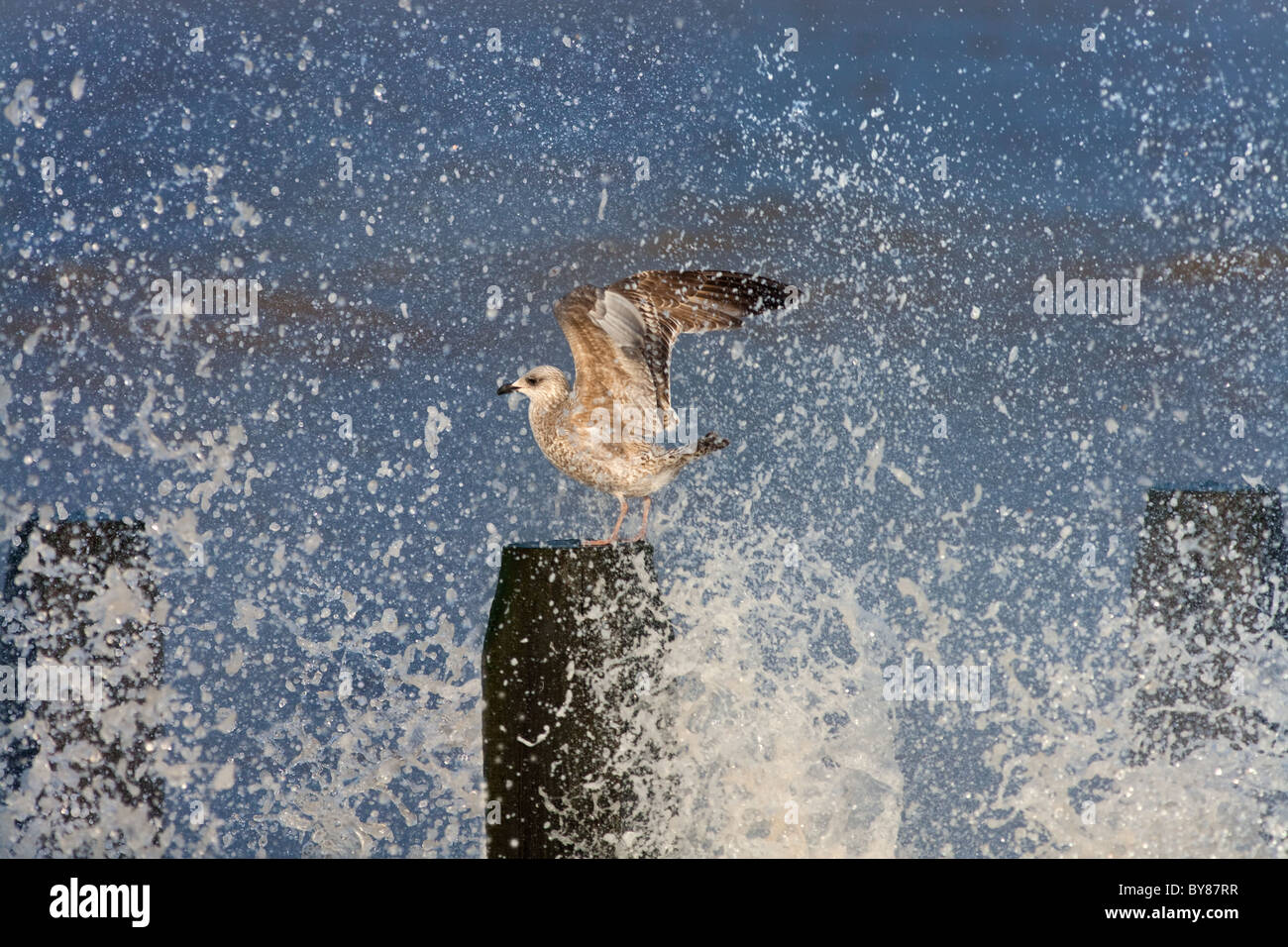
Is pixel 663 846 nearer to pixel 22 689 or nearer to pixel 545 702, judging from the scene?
pixel 545 702

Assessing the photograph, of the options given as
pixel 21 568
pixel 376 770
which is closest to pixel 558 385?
pixel 376 770

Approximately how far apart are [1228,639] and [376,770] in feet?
19.1

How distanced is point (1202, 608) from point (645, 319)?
4165 millimetres

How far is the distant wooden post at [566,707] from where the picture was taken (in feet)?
15.5

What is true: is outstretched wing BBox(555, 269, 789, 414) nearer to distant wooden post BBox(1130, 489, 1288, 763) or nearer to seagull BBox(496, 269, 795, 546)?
seagull BBox(496, 269, 795, 546)

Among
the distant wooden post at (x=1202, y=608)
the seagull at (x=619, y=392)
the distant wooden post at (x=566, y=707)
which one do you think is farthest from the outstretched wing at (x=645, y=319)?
the distant wooden post at (x=1202, y=608)

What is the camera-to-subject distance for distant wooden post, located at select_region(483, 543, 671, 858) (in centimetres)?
472

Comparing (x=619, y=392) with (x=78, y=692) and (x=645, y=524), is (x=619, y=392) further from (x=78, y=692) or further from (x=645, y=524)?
(x=78, y=692)

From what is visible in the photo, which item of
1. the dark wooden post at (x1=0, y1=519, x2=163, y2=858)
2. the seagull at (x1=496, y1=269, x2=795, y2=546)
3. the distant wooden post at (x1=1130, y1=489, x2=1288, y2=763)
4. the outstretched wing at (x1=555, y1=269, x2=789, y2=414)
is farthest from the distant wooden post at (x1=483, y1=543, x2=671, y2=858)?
the distant wooden post at (x1=1130, y1=489, x2=1288, y2=763)

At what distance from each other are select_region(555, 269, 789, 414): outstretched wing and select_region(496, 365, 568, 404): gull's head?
0.12 meters

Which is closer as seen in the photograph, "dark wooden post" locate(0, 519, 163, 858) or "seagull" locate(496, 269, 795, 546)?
"seagull" locate(496, 269, 795, 546)

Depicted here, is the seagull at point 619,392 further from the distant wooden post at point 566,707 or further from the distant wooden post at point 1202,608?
the distant wooden post at point 1202,608

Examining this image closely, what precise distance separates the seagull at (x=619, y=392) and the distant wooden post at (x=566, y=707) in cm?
91

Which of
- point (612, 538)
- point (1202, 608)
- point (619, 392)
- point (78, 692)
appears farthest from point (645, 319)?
point (78, 692)
